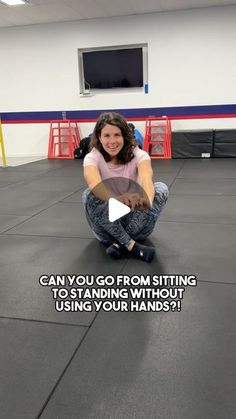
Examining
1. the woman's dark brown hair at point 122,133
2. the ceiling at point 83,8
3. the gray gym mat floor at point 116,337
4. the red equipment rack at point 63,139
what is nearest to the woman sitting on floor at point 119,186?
the woman's dark brown hair at point 122,133

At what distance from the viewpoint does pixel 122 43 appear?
7.27m

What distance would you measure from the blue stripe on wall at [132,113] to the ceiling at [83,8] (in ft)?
6.11

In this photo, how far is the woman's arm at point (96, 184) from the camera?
6.57 feet

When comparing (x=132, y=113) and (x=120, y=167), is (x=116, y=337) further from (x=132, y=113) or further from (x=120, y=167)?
(x=132, y=113)

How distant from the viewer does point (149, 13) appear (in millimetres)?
6949

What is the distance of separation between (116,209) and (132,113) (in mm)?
5957

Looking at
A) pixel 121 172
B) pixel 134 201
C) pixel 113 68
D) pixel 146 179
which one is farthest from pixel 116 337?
pixel 113 68

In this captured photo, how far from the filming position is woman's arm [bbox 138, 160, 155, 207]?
79.7 inches

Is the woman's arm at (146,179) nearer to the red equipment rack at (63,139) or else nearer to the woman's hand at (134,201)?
the woman's hand at (134,201)

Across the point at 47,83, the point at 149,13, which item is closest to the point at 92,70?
the point at 47,83

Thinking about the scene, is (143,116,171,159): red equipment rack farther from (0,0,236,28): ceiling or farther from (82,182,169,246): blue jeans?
(82,182,169,246): blue jeans

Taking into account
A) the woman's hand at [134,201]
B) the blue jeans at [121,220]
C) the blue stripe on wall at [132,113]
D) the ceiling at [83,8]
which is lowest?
the blue jeans at [121,220]

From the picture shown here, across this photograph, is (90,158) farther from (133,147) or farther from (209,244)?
(209,244)

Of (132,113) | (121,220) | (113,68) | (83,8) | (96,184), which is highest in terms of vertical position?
(83,8)
